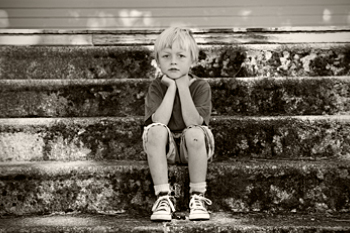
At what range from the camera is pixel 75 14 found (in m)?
4.70

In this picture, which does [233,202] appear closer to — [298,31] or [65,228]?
[65,228]

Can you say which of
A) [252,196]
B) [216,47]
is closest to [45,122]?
[252,196]

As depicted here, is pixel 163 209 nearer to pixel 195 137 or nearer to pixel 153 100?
pixel 195 137

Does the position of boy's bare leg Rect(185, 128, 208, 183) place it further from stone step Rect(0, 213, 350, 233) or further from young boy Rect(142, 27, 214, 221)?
stone step Rect(0, 213, 350, 233)

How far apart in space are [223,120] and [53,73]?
4.75ft

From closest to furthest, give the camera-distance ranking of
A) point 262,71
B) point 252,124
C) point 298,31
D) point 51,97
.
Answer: point 252,124 < point 51,97 < point 262,71 < point 298,31

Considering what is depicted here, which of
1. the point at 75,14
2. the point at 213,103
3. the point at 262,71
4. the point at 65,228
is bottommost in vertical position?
the point at 65,228

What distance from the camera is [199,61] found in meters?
3.25

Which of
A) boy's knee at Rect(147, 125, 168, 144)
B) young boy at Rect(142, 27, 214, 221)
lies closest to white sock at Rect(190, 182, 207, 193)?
young boy at Rect(142, 27, 214, 221)

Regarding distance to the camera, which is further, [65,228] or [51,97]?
[51,97]

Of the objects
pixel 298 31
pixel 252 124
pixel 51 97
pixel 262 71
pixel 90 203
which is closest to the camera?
pixel 90 203

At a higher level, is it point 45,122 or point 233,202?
point 45,122

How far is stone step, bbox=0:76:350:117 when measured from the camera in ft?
9.02

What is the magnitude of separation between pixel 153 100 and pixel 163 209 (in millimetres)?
638
